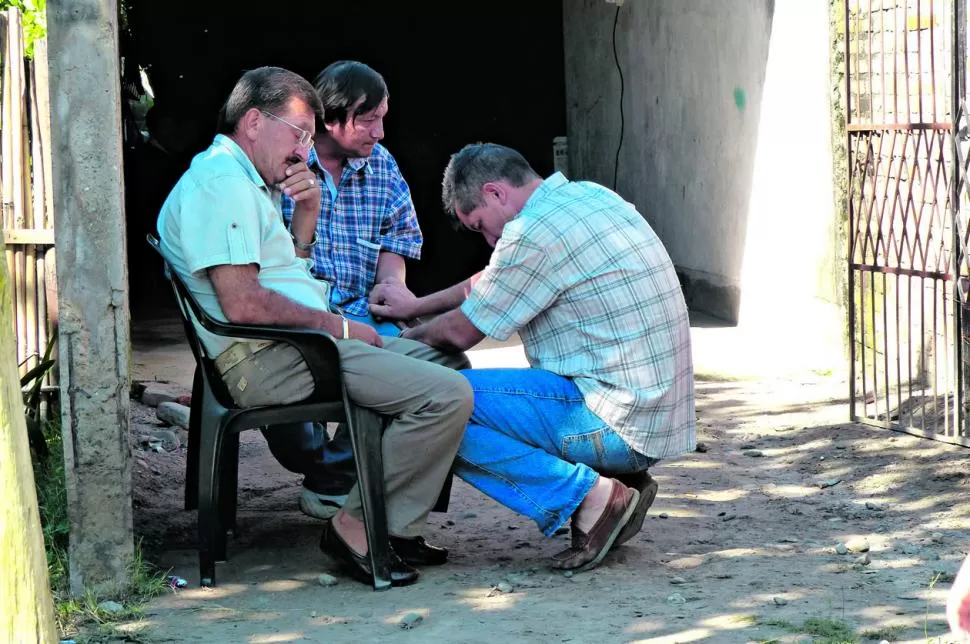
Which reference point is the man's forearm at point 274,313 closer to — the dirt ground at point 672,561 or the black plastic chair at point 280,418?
the black plastic chair at point 280,418

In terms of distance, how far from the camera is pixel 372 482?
396 cm

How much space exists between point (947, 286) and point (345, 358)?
10.3 feet

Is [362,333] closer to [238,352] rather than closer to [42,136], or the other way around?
[238,352]

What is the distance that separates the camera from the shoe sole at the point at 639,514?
4168 mm

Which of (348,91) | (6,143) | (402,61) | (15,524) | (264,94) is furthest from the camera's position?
(402,61)

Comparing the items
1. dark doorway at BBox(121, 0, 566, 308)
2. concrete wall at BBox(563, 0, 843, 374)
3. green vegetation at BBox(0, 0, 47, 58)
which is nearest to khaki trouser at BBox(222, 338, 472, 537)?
green vegetation at BBox(0, 0, 47, 58)

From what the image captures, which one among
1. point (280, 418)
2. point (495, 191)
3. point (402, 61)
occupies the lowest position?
point (280, 418)

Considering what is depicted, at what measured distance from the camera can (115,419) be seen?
150 inches

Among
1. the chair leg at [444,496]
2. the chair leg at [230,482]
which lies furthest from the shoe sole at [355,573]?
the chair leg at [230,482]

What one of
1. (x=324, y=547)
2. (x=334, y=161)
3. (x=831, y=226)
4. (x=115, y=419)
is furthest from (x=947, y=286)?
(x=115, y=419)

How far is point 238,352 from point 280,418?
0.24 meters

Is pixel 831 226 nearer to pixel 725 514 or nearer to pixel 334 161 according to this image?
pixel 725 514

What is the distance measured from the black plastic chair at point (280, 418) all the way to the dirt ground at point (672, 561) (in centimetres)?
17

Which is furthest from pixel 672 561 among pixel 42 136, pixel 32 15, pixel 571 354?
pixel 32 15
